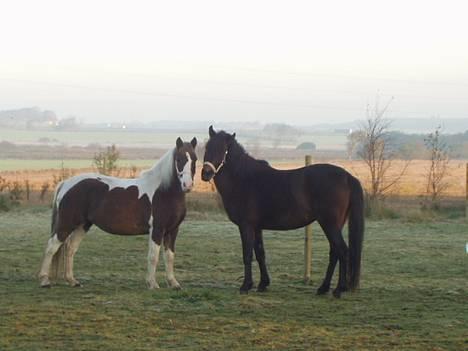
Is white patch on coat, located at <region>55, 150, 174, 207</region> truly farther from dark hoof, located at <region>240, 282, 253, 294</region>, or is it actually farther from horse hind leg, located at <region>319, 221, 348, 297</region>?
horse hind leg, located at <region>319, 221, 348, 297</region>

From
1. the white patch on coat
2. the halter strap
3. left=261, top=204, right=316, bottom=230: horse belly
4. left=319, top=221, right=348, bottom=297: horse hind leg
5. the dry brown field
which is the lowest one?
the dry brown field

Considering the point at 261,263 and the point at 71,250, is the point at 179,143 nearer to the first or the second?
the point at 261,263

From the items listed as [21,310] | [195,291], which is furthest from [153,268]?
[21,310]

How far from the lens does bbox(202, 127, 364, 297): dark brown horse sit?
9.98 m

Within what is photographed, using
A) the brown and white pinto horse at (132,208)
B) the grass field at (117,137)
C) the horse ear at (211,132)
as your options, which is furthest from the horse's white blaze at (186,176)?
the grass field at (117,137)

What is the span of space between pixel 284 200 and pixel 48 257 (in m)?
3.15

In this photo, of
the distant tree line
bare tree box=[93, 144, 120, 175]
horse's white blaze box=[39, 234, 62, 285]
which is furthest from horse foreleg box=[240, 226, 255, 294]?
the distant tree line

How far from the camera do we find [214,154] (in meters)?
10.3

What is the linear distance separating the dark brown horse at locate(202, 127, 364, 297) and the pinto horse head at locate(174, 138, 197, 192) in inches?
7.0

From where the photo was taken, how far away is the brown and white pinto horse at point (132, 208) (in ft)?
33.5

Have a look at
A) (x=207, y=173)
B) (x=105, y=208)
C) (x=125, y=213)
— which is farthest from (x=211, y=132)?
(x=105, y=208)

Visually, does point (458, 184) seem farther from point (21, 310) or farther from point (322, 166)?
point (21, 310)

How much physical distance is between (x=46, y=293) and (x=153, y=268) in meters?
1.34

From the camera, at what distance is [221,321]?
8023mm
